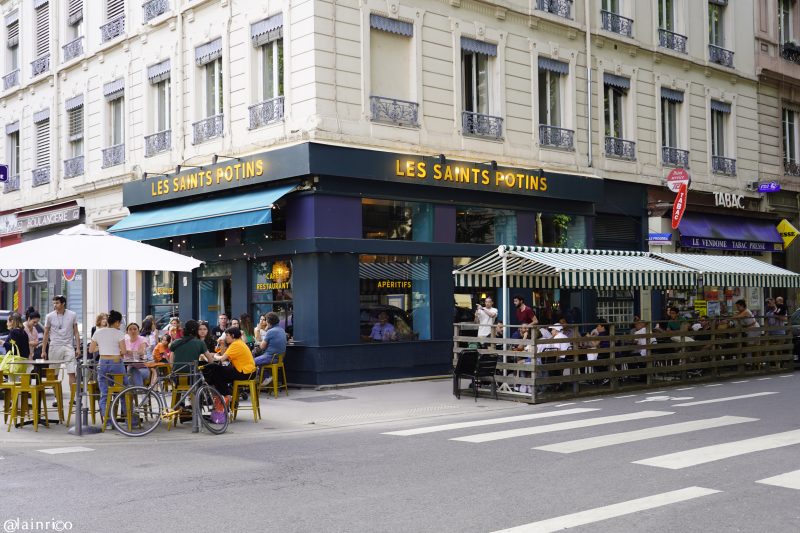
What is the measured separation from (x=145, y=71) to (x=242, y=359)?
458 inches

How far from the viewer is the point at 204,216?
17.9 metres

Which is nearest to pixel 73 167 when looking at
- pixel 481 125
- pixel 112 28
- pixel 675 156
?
pixel 112 28

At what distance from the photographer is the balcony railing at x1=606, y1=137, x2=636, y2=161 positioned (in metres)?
22.3

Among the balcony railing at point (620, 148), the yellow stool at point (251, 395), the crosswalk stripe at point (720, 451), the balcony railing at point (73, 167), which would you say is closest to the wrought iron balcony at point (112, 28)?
the balcony railing at point (73, 167)

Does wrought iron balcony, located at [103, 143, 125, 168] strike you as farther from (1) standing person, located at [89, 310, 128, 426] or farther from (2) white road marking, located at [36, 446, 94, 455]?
(2) white road marking, located at [36, 446, 94, 455]

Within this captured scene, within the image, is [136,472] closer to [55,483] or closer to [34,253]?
[55,483]

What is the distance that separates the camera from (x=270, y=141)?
17.2 m

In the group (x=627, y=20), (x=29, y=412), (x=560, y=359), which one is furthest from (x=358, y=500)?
(x=627, y=20)

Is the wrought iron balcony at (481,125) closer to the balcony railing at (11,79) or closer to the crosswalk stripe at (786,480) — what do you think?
the crosswalk stripe at (786,480)

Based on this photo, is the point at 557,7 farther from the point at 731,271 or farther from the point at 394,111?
the point at 731,271

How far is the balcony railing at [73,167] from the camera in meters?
24.1

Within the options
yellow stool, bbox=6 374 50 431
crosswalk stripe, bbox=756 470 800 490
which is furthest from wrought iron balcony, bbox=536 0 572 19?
crosswalk stripe, bbox=756 470 800 490

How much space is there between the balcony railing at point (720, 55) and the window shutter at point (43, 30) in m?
19.0

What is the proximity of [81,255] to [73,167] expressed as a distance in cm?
1429
